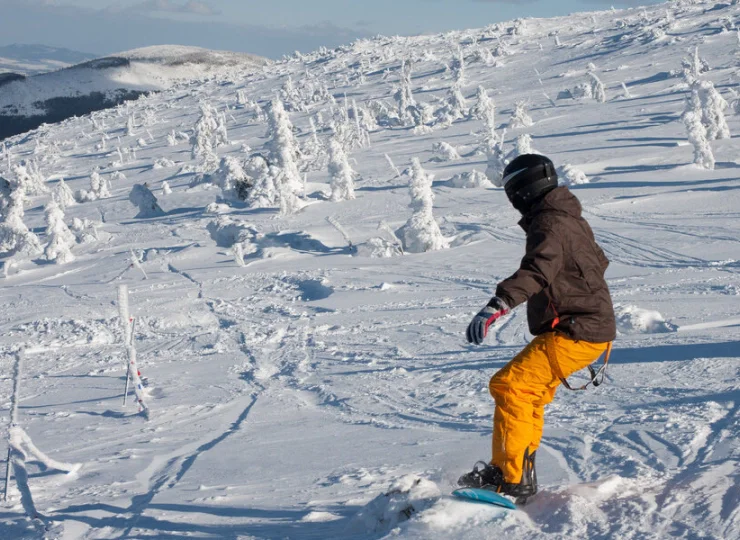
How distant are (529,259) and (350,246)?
15880mm

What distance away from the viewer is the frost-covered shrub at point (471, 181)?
2625cm

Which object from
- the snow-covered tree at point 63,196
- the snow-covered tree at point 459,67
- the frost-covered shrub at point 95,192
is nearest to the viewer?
the snow-covered tree at point 63,196

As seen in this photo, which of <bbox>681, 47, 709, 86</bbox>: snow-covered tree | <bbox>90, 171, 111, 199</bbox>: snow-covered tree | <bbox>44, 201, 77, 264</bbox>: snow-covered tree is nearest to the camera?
<bbox>44, 201, 77, 264</bbox>: snow-covered tree

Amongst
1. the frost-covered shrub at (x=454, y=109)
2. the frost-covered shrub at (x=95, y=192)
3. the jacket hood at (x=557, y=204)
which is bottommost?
the frost-covered shrub at (x=95, y=192)

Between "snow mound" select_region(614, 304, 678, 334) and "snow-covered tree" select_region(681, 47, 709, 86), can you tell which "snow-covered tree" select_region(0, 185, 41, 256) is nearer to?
"snow mound" select_region(614, 304, 678, 334)

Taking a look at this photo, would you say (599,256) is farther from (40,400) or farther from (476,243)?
(476,243)

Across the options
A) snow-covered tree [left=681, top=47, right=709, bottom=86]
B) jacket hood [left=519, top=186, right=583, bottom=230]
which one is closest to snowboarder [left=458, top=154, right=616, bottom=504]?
jacket hood [left=519, top=186, right=583, bottom=230]

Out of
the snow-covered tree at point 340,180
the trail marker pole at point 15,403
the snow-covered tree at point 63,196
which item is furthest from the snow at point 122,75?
the trail marker pole at point 15,403

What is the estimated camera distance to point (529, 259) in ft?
10.2

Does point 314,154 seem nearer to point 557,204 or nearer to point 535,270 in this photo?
point 557,204

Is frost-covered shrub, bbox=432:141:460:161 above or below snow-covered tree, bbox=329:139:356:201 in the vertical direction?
above

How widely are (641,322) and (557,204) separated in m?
5.22

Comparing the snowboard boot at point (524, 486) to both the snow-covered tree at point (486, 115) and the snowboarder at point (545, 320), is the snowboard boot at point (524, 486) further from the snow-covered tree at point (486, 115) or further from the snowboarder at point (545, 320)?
the snow-covered tree at point (486, 115)

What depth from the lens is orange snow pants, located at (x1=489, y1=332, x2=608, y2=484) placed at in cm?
336
